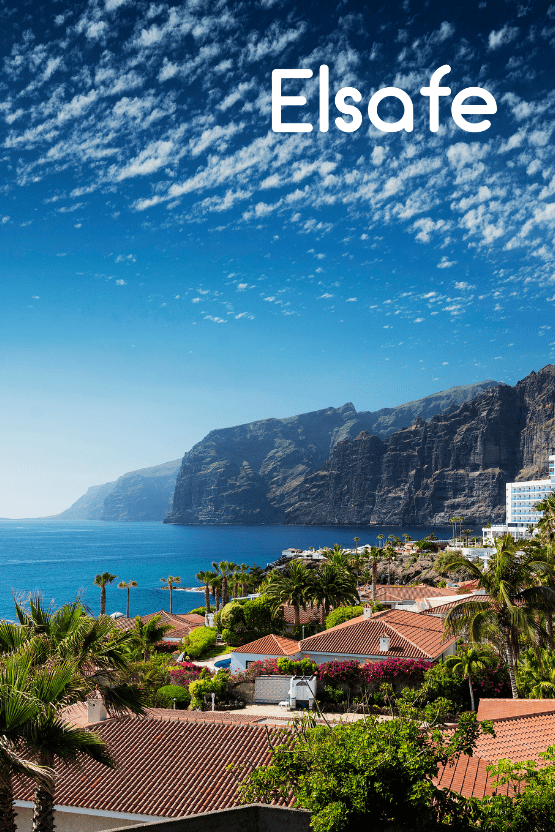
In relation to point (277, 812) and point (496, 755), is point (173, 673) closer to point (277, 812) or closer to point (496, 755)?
point (496, 755)

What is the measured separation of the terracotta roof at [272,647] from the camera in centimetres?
3844

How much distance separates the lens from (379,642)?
34281 millimetres

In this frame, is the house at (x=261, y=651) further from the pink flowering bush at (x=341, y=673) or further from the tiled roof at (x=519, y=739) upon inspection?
the tiled roof at (x=519, y=739)

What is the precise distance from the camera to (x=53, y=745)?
8562mm

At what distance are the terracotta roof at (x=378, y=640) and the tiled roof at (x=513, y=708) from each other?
1196 centimetres

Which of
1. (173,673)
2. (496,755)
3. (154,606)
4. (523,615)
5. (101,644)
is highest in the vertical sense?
(101,644)

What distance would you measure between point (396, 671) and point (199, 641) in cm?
2380

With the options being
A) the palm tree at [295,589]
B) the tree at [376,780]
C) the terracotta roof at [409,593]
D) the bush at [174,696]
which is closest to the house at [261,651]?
the bush at [174,696]

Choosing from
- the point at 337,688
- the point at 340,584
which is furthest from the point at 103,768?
the point at 340,584

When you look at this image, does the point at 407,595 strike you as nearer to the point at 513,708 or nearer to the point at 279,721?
the point at 279,721

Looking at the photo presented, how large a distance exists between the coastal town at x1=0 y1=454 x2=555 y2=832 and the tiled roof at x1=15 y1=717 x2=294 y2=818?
5 centimetres

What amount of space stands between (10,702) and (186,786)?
30.9 feet

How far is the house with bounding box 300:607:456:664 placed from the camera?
3328cm

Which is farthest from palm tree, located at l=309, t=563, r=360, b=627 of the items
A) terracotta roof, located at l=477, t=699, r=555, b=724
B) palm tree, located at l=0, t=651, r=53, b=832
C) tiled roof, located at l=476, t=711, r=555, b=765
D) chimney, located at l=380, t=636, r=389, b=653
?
palm tree, located at l=0, t=651, r=53, b=832
